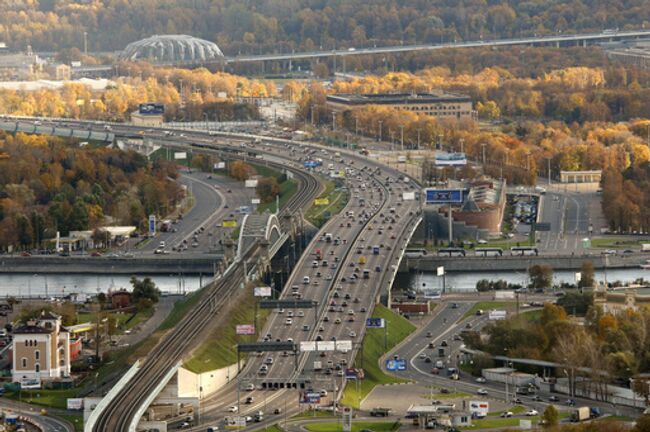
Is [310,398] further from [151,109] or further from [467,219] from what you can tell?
[151,109]

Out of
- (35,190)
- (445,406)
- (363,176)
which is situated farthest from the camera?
(363,176)

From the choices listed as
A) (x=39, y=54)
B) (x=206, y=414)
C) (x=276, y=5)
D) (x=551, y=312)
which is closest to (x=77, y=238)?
(x=551, y=312)

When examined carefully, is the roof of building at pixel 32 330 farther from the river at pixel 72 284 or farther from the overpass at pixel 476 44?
the overpass at pixel 476 44

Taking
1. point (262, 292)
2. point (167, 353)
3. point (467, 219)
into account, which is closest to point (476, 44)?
point (467, 219)

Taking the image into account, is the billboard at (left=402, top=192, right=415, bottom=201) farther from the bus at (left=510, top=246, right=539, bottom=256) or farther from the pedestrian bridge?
the bus at (left=510, top=246, right=539, bottom=256)

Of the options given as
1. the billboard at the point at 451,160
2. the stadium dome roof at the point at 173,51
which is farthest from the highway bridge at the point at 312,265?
the stadium dome roof at the point at 173,51

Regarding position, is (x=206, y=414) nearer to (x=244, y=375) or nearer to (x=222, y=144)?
(x=244, y=375)

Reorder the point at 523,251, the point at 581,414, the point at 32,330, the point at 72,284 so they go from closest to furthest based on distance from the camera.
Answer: the point at 581,414 → the point at 32,330 → the point at 72,284 → the point at 523,251
